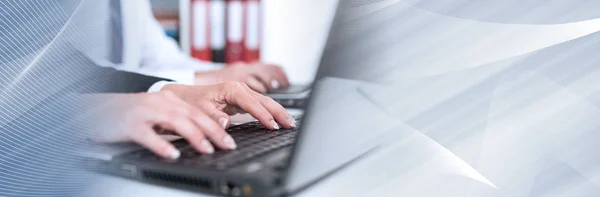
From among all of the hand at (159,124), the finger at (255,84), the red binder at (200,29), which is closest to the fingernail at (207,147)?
the hand at (159,124)

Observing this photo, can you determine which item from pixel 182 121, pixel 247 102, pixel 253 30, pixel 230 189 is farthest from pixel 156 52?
pixel 230 189

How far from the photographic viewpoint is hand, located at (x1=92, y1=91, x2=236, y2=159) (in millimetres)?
472

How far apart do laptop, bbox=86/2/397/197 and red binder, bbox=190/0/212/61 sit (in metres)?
1.44

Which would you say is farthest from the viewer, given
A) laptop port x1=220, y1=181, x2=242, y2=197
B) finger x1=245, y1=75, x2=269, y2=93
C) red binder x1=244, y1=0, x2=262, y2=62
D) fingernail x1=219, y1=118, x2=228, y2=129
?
red binder x1=244, y1=0, x2=262, y2=62

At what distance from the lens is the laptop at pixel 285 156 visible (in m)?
0.38

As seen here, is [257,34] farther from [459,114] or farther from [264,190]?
[264,190]

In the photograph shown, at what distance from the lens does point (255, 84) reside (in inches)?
38.8

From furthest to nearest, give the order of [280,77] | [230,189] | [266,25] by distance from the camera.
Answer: [266,25]
[280,77]
[230,189]

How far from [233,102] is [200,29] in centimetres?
132

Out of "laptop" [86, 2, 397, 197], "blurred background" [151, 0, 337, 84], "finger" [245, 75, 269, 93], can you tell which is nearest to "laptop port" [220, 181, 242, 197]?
"laptop" [86, 2, 397, 197]

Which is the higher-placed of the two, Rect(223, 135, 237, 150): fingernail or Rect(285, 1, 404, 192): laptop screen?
Rect(285, 1, 404, 192): laptop screen

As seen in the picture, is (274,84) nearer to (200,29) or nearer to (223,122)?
(223,122)

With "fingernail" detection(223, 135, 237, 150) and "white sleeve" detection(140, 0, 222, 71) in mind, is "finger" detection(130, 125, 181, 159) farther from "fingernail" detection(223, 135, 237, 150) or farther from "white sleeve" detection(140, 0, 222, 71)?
"white sleeve" detection(140, 0, 222, 71)

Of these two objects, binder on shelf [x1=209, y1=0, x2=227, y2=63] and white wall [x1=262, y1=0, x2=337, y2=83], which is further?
white wall [x1=262, y1=0, x2=337, y2=83]
